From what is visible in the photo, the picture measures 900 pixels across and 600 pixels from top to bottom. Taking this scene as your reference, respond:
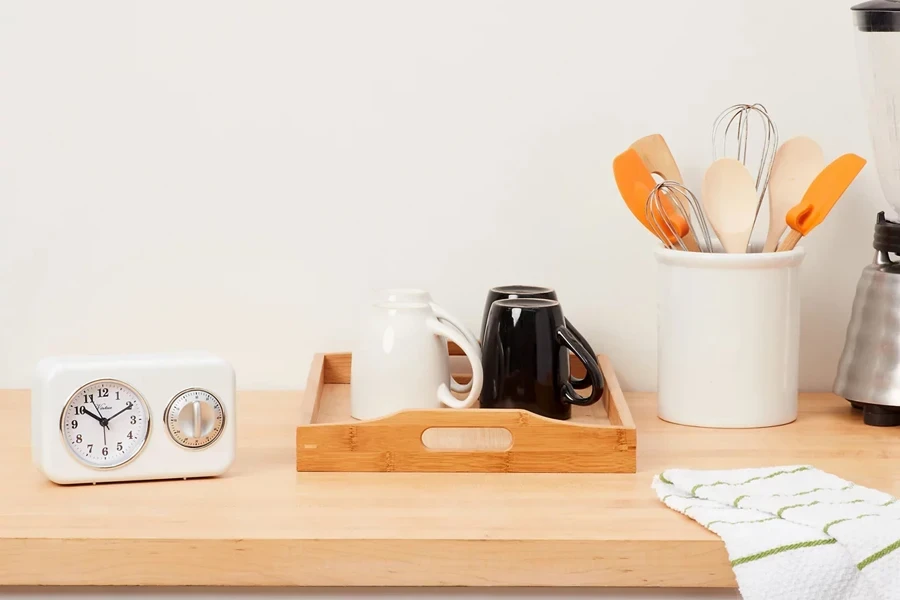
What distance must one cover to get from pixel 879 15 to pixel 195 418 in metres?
0.79

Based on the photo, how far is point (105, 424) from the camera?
0.86m

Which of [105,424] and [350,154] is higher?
[350,154]

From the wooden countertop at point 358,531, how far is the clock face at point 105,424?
0.10 ft

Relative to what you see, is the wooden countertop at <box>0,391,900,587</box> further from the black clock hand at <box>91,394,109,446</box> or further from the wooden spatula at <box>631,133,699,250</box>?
the wooden spatula at <box>631,133,699,250</box>

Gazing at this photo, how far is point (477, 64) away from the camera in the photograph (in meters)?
1.18

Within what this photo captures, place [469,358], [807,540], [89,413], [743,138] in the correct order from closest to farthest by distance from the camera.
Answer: [807,540], [89,413], [469,358], [743,138]

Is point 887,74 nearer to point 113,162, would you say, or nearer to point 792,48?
point 792,48

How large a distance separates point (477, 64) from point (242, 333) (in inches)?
17.0

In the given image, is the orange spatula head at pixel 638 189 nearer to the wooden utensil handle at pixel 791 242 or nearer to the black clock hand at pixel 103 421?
the wooden utensil handle at pixel 791 242

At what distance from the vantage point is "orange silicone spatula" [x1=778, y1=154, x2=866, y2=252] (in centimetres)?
102

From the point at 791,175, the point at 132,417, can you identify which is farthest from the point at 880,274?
the point at 132,417

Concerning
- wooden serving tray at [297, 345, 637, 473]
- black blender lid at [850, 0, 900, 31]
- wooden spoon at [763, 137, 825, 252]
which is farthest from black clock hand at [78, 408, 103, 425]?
black blender lid at [850, 0, 900, 31]

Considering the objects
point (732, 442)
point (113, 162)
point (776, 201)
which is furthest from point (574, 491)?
point (113, 162)

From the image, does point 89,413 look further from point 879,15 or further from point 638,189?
point 879,15
